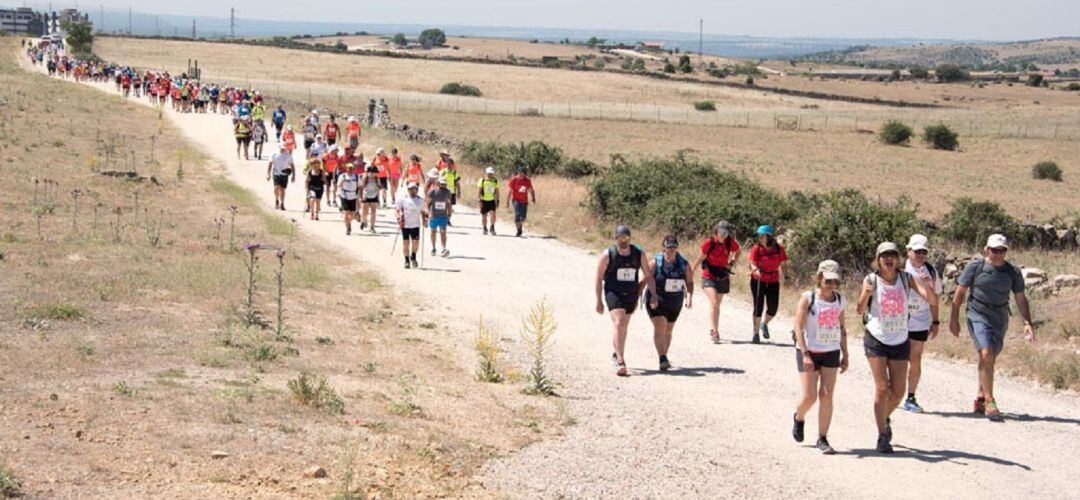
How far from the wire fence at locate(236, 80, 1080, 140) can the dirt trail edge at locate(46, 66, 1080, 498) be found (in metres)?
58.9

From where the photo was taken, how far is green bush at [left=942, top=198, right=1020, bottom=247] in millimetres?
26344

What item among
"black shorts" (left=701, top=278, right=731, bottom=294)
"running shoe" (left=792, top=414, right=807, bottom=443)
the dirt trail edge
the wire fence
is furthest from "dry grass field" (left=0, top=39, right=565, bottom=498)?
the wire fence

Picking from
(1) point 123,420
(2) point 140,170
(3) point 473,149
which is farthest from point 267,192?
(1) point 123,420

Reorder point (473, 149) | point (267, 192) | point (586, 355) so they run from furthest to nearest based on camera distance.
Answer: point (473, 149) < point (267, 192) < point (586, 355)

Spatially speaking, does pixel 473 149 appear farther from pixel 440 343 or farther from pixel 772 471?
pixel 772 471

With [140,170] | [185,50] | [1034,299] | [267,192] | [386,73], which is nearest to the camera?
[1034,299]

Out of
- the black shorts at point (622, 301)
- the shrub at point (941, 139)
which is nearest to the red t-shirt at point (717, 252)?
the black shorts at point (622, 301)

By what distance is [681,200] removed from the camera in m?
24.0

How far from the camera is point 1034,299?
56.0 ft

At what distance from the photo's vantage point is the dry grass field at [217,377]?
8.85m

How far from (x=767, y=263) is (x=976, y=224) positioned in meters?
13.4

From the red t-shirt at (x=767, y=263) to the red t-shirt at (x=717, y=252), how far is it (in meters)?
0.31

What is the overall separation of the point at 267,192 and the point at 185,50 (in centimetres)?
10506

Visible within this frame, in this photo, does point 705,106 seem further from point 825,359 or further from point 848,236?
point 825,359
